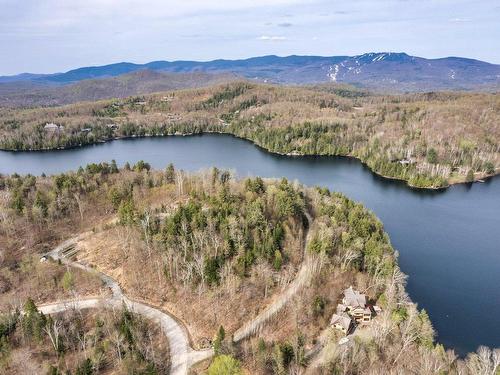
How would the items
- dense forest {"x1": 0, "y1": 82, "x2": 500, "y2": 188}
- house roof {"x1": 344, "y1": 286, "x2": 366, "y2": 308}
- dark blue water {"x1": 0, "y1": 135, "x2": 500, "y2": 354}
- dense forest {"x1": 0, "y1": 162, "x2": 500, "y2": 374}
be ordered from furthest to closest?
dense forest {"x1": 0, "y1": 82, "x2": 500, "y2": 188}
dark blue water {"x1": 0, "y1": 135, "x2": 500, "y2": 354}
house roof {"x1": 344, "y1": 286, "x2": 366, "y2": 308}
dense forest {"x1": 0, "y1": 162, "x2": 500, "y2": 374}

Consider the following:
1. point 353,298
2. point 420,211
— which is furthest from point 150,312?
point 420,211

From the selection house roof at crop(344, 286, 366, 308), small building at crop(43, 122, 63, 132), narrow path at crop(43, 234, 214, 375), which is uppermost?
small building at crop(43, 122, 63, 132)

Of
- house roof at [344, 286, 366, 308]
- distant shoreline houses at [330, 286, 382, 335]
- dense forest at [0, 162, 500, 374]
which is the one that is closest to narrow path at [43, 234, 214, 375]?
dense forest at [0, 162, 500, 374]

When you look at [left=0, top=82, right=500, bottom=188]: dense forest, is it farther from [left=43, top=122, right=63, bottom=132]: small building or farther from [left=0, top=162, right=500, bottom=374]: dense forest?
[left=0, top=162, right=500, bottom=374]: dense forest

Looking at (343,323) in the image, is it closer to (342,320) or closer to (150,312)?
(342,320)

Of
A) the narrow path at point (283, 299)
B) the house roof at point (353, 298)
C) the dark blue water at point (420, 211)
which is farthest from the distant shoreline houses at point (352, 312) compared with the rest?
the dark blue water at point (420, 211)
